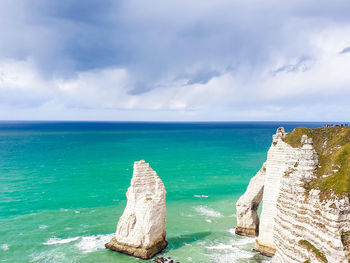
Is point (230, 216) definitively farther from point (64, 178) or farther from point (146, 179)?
point (64, 178)

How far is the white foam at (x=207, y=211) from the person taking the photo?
34.3 metres

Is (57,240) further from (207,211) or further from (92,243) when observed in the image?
(207,211)

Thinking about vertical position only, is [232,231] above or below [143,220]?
below

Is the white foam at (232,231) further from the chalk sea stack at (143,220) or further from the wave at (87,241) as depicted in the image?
the wave at (87,241)

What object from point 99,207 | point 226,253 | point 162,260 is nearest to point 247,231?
point 226,253

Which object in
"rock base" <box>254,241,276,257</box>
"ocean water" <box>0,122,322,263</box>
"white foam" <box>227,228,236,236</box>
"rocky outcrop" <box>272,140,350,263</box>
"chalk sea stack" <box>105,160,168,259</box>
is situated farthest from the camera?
"white foam" <box>227,228,236,236</box>

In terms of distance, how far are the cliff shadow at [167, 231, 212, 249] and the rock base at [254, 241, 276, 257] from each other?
5.86 meters

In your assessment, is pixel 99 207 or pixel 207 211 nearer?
pixel 207 211

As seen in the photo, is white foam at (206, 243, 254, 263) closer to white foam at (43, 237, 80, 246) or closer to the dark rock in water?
the dark rock in water

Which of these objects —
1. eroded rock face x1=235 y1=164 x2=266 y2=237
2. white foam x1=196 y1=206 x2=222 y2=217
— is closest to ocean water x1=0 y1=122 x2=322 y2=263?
white foam x1=196 y1=206 x2=222 y2=217

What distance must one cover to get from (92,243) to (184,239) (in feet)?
27.7

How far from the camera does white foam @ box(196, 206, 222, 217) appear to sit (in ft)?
112

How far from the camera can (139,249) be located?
22.6 m

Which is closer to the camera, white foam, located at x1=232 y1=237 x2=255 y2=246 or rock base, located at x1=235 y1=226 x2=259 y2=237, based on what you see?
white foam, located at x1=232 y1=237 x2=255 y2=246
